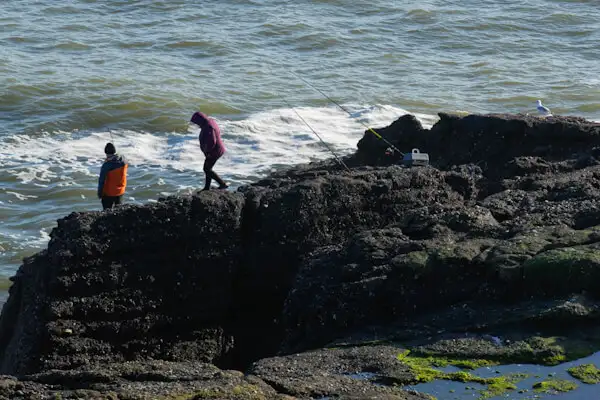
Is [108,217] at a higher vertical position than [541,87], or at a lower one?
higher

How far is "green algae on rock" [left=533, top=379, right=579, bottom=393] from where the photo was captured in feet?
23.2

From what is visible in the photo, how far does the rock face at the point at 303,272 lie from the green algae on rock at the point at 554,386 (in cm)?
77

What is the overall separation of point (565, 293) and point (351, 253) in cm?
181

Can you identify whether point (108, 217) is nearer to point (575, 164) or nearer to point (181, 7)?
point (575, 164)

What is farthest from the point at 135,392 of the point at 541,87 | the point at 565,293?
the point at 541,87

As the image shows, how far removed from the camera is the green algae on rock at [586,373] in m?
7.20

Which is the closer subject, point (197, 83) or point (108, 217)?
point (108, 217)

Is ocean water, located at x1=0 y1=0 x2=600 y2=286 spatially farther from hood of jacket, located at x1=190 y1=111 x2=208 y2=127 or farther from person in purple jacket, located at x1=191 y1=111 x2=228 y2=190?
hood of jacket, located at x1=190 y1=111 x2=208 y2=127

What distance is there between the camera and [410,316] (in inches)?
331

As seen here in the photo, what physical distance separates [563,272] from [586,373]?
117 centimetres

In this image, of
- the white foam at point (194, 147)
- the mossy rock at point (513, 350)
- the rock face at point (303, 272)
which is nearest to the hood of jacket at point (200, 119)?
the rock face at point (303, 272)

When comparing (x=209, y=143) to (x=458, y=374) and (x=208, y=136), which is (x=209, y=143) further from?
(x=458, y=374)

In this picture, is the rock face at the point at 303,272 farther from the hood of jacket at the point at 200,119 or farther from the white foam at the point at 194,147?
the white foam at the point at 194,147

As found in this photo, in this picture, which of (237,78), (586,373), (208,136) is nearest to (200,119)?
(208,136)
